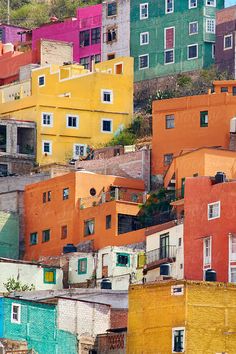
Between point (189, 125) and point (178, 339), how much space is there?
32.8 m

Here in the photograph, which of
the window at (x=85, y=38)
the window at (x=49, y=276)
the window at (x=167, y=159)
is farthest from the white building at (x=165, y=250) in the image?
the window at (x=85, y=38)

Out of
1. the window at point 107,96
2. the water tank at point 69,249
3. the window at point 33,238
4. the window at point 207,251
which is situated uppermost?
the window at point 107,96

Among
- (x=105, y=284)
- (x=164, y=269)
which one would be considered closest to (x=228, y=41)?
(x=105, y=284)

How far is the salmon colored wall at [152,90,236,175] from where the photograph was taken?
120 m

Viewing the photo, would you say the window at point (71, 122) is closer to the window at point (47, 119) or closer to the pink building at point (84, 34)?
the window at point (47, 119)

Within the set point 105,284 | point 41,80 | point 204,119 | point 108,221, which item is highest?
point 41,80

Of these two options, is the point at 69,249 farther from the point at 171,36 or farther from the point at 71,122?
the point at 171,36

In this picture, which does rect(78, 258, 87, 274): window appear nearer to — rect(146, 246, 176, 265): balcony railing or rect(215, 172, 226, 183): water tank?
rect(146, 246, 176, 265): balcony railing

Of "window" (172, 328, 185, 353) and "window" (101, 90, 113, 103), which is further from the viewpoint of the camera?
"window" (101, 90, 113, 103)

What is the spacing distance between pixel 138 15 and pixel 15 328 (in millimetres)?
51348

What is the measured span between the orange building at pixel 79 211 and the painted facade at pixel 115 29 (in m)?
25.2

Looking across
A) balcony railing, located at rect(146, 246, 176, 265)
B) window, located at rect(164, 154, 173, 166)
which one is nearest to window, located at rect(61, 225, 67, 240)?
window, located at rect(164, 154, 173, 166)

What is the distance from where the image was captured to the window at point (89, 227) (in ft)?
379

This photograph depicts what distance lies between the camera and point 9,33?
16150 centimetres
